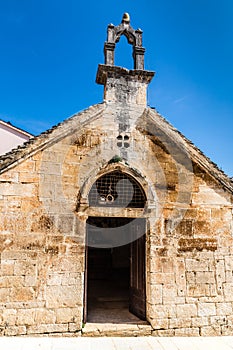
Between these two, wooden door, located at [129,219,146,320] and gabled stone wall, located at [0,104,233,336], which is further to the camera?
wooden door, located at [129,219,146,320]

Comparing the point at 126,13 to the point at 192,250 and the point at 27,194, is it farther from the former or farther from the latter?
the point at 192,250

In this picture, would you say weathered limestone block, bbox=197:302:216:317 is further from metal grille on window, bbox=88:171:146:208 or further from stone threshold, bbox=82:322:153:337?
metal grille on window, bbox=88:171:146:208

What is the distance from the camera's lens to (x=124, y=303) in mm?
8102

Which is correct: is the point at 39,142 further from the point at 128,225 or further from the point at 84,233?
the point at 128,225

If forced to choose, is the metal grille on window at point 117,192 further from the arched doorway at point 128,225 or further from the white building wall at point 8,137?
the white building wall at point 8,137

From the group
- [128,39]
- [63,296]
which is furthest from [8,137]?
[63,296]

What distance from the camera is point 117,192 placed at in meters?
6.40

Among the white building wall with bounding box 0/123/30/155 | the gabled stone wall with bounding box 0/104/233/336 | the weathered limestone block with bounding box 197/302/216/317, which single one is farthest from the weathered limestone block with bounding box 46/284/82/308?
the white building wall with bounding box 0/123/30/155

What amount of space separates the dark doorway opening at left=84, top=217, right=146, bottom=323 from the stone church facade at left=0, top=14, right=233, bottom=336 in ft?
0.25

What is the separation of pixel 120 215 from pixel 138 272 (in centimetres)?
153
